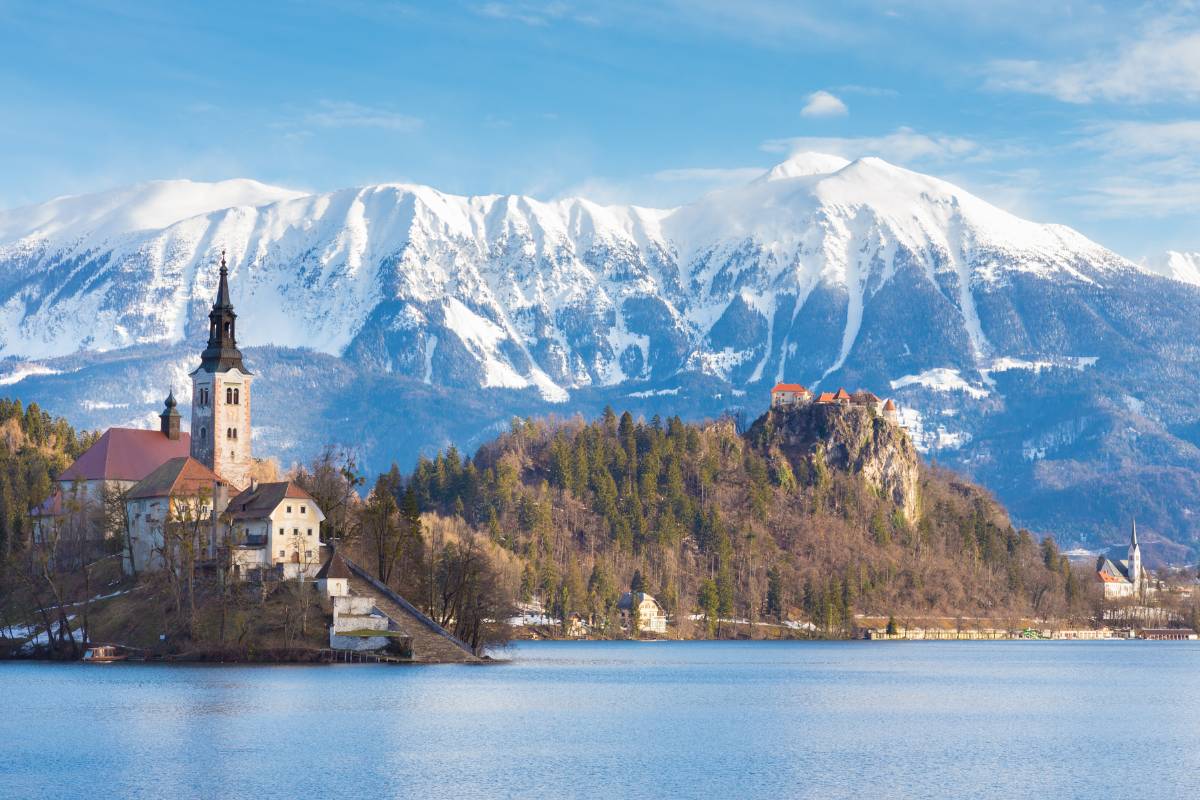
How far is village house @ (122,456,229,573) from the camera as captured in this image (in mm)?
167000

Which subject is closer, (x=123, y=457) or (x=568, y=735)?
(x=568, y=735)

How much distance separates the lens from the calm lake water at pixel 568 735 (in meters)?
85.6

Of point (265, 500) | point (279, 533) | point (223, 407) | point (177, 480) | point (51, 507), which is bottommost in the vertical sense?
point (279, 533)

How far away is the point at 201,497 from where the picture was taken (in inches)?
6555

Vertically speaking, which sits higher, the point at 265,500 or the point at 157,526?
the point at 265,500

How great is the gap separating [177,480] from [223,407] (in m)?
14.4

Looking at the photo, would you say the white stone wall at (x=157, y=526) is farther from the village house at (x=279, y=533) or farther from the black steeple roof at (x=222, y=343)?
the black steeple roof at (x=222, y=343)

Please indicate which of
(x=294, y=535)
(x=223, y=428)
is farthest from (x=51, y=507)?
(x=294, y=535)

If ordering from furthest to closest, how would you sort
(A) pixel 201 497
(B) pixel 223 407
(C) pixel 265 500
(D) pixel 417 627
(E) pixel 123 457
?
1. (E) pixel 123 457
2. (B) pixel 223 407
3. (C) pixel 265 500
4. (A) pixel 201 497
5. (D) pixel 417 627

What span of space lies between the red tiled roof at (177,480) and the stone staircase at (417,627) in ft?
66.9

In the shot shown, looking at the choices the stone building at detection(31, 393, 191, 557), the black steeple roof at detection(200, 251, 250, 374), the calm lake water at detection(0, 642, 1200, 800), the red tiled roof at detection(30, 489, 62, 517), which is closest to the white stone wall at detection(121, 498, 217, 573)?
the stone building at detection(31, 393, 191, 557)

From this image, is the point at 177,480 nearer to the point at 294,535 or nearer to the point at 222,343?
the point at 294,535

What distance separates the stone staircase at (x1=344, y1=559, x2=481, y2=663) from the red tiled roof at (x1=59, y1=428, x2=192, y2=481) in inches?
1481

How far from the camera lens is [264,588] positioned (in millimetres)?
162125
